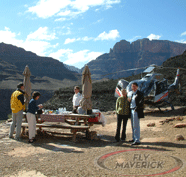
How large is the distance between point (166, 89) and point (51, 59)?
107 metres

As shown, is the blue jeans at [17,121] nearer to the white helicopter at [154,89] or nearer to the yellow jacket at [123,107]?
the yellow jacket at [123,107]

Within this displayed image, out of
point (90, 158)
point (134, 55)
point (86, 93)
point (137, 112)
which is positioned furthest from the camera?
point (134, 55)

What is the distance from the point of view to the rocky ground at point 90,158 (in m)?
3.90

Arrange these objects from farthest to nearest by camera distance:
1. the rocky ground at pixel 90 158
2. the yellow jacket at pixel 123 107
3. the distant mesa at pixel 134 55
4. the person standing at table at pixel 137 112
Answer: the distant mesa at pixel 134 55 → the yellow jacket at pixel 123 107 → the person standing at table at pixel 137 112 → the rocky ground at pixel 90 158

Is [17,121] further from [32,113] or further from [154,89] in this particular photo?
[154,89]

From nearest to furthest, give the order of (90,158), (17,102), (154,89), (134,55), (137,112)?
1. (90,158)
2. (137,112)
3. (17,102)
4. (154,89)
5. (134,55)

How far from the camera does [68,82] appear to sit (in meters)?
96.9

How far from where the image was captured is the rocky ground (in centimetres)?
390

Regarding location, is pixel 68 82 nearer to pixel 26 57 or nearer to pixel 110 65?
pixel 26 57

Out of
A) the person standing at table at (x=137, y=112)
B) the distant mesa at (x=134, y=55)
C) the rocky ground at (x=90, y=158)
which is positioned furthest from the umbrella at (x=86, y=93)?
the distant mesa at (x=134, y=55)

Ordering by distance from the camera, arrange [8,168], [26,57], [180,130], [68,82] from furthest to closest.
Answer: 1. [26,57]
2. [68,82]
3. [180,130]
4. [8,168]

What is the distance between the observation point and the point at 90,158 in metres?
4.76

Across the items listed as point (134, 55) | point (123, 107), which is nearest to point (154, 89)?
point (123, 107)

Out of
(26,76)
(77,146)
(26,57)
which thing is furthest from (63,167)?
(26,57)
